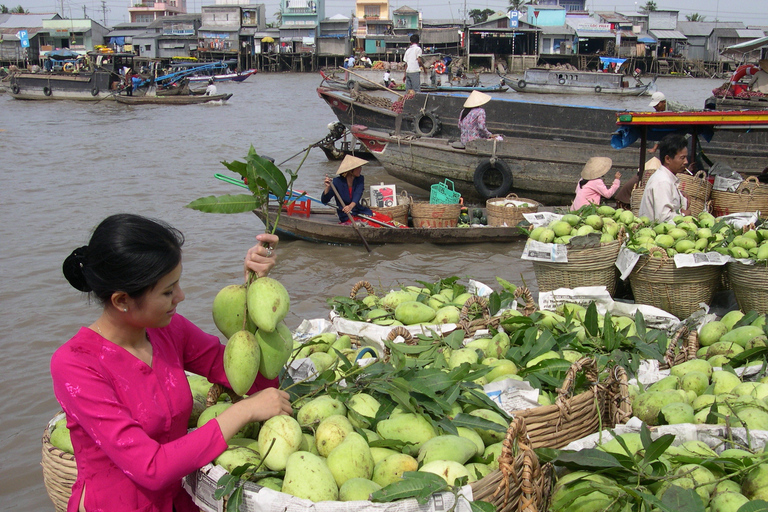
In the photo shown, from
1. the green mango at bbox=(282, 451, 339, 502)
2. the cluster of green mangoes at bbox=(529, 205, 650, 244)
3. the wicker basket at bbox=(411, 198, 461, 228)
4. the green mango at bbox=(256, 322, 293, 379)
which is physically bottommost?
the wicker basket at bbox=(411, 198, 461, 228)

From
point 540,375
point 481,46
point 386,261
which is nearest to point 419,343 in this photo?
point 540,375

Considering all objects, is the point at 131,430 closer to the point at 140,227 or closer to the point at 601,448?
the point at 140,227

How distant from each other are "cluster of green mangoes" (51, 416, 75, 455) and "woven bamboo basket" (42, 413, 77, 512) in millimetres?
13

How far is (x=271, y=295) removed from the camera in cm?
154

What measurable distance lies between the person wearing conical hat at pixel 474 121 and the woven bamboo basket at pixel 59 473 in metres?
7.39

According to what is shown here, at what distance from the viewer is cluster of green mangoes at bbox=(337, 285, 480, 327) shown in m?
2.95

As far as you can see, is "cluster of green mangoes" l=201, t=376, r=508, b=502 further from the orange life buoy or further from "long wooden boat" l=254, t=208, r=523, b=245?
the orange life buoy

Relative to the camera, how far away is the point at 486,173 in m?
8.55

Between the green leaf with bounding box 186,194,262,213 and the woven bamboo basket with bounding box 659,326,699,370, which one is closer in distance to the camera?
the green leaf with bounding box 186,194,262,213

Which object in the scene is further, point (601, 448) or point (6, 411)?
point (6, 411)

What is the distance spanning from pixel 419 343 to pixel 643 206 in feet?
8.72

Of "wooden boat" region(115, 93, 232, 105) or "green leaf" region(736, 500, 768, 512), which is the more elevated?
"wooden boat" region(115, 93, 232, 105)

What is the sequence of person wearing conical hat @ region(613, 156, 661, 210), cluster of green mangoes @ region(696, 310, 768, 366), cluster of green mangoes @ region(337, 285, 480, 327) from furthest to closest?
person wearing conical hat @ region(613, 156, 661, 210), cluster of green mangoes @ region(337, 285, 480, 327), cluster of green mangoes @ region(696, 310, 768, 366)

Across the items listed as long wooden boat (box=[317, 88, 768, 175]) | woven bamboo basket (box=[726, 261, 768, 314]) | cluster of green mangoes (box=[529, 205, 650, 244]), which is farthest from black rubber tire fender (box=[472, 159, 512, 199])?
woven bamboo basket (box=[726, 261, 768, 314])
